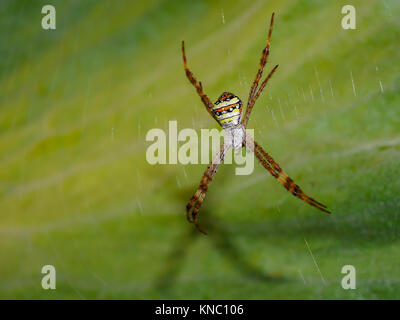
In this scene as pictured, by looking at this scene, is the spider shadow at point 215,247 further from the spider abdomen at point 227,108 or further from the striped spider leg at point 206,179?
the spider abdomen at point 227,108

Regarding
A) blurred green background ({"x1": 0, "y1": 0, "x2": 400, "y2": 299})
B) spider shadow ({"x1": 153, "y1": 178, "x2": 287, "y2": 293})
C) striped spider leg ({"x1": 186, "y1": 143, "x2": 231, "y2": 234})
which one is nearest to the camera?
blurred green background ({"x1": 0, "y1": 0, "x2": 400, "y2": 299})

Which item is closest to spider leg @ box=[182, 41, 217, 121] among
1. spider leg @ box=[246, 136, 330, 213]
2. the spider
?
the spider

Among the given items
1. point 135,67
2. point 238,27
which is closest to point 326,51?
point 238,27

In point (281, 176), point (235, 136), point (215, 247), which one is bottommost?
point (215, 247)

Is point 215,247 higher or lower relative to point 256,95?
lower

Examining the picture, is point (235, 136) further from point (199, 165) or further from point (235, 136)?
point (199, 165)

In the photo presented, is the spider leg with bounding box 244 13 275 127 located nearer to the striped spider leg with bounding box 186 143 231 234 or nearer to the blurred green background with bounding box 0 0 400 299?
the blurred green background with bounding box 0 0 400 299

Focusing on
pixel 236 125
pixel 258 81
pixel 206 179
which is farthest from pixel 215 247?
pixel 258 81
